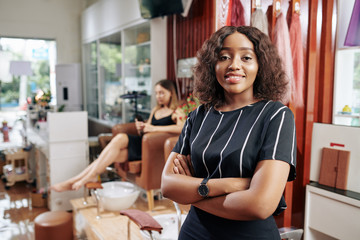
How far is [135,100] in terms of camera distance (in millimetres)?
4074

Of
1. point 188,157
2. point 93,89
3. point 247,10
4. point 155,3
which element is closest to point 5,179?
point 93,89

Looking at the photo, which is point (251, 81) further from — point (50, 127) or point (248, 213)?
point (50, 127)

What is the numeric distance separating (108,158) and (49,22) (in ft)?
15.1

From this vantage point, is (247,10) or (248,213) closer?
(248,213)

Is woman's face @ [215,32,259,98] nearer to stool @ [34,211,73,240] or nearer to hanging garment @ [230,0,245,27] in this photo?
hanging garment @ [230,0,245,27]

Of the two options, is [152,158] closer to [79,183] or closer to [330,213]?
[79,183]

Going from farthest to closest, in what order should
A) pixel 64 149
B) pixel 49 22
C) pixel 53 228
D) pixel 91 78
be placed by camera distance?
pixel 91 78 → pixel 49 22 → pixel 64 149 → pixel 53 228

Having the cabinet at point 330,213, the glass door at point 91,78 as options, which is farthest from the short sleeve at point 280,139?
the glass door at point 91,78

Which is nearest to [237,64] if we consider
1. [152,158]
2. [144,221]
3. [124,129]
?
[144,221]

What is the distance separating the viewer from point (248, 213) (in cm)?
94

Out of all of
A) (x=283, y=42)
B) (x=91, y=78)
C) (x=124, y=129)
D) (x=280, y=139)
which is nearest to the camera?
(x=280, y=139)

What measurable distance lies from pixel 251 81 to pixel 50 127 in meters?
3.15

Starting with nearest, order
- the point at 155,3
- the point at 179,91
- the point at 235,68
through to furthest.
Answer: the point at 235,68
the point at 155,3
the point at 179,91

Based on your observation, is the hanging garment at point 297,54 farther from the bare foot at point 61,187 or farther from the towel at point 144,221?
the bare foot at point 61,187
